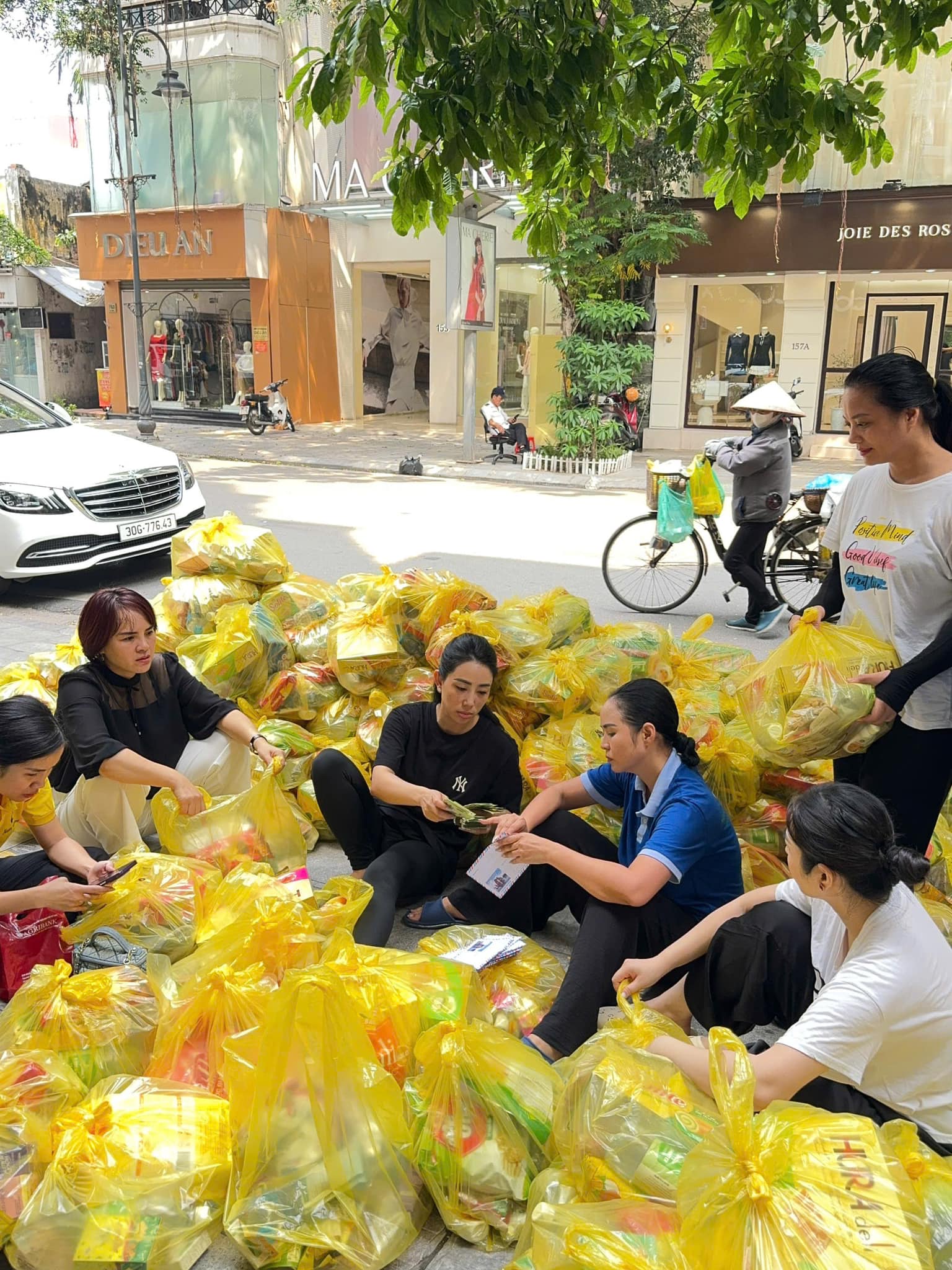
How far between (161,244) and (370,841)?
68.8 feet

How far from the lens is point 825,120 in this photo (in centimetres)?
316

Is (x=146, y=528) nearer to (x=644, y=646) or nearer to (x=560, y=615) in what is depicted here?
(x=560, y=615)

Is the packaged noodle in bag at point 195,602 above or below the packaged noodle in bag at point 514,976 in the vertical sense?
above

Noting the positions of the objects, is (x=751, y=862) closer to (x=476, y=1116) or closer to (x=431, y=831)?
(x=431, y=831)

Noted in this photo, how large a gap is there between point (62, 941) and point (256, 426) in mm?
17545

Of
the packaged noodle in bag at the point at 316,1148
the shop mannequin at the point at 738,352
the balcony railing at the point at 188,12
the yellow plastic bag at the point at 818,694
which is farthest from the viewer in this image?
the balcony railing at the point at 188,12

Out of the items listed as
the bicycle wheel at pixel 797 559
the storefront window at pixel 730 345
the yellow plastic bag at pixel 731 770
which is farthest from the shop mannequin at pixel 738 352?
the yellow plastic bag at pixel 731 770

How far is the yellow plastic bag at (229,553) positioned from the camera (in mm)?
4906

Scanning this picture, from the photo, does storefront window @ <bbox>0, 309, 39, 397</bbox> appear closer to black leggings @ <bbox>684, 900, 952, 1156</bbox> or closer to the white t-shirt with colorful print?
the white t-shirt with colorful print

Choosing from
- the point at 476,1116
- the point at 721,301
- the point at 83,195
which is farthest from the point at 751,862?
the point at 83,195

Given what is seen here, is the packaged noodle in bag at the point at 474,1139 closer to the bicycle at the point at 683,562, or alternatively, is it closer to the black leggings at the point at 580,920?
the black leggings at the point at 580,920

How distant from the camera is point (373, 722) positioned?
400 cm

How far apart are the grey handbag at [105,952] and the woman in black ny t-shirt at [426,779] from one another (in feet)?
2.55

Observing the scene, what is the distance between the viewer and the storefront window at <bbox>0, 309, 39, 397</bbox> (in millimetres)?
25516
